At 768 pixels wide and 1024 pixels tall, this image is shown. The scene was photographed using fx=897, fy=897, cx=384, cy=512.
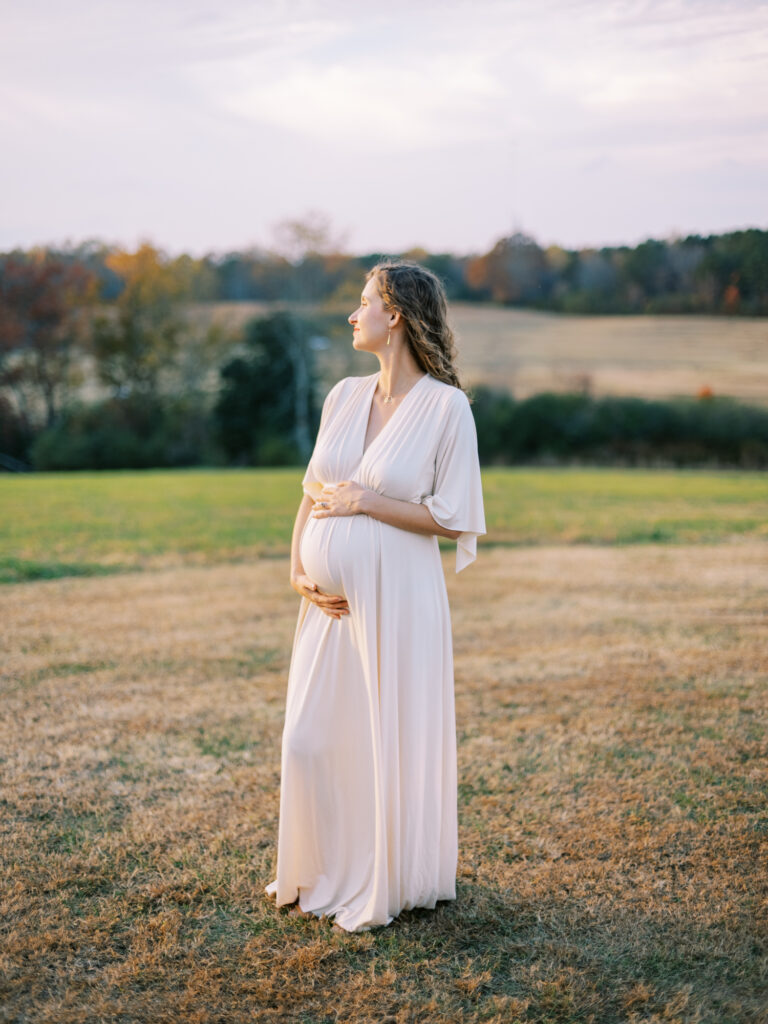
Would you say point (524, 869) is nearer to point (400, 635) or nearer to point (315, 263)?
point (400, 635)

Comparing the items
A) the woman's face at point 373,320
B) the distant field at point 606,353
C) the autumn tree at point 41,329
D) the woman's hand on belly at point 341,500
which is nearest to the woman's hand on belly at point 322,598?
the woman's hand on belly at point 341,500

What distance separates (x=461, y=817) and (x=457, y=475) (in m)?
2.07

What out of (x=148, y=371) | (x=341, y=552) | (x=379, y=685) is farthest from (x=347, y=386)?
(x=148, y=371)

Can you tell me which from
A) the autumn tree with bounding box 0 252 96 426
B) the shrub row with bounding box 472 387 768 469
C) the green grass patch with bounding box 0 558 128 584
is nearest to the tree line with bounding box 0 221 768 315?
the autumn tree with bounding box 0 252 96 426

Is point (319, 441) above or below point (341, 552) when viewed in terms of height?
above

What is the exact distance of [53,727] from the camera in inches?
227

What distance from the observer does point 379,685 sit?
Answer: 3.34 metres

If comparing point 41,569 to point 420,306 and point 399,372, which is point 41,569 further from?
point 420,306

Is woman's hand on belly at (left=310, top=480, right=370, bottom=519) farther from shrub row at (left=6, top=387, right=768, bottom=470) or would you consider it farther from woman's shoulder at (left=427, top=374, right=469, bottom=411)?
shrub row at (left=6, top=387, right=768, bottom=470)

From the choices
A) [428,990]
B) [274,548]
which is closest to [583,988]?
[428,990]

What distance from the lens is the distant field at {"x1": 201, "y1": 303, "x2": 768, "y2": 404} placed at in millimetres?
18281

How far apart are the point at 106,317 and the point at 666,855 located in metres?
37.1

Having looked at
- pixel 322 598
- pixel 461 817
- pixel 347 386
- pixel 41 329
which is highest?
pixel 41 329

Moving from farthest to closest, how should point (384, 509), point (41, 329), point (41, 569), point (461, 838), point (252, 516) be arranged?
1. point (41, 329)
2. point (252, 516)
3. point (41, 569)
4. point (461, 838)
5. point (384, 509)
